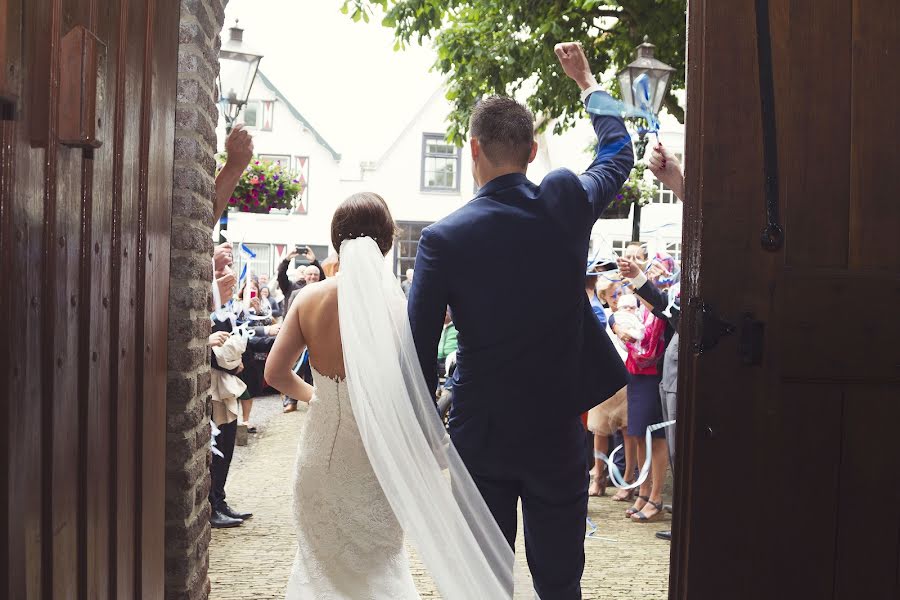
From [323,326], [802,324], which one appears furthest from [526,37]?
[802,324]

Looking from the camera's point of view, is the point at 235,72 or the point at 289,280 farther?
the point at 289,280

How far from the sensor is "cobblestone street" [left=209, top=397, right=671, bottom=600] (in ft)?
17.5

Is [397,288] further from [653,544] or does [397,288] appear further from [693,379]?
[653,544]

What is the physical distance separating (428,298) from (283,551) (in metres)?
3.52

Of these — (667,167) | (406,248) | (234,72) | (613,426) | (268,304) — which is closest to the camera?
(667,167)

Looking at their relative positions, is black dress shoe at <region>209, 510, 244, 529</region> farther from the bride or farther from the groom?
the groom

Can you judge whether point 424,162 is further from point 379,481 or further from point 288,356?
point 379,481

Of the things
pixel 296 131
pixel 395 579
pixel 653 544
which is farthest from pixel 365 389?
pixel 296 131

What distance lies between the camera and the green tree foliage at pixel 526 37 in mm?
10727

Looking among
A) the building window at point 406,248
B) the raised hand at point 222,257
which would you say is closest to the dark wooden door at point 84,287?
the raised hand at point 222,257

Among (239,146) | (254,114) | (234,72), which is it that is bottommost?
(239,146)

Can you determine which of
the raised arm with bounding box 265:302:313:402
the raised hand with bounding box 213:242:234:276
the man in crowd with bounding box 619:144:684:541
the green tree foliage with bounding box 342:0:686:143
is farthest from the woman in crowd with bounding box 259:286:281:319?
the raised arm with bounding box 265:302:313:402

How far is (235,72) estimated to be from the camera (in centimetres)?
648

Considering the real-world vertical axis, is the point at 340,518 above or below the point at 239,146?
below
